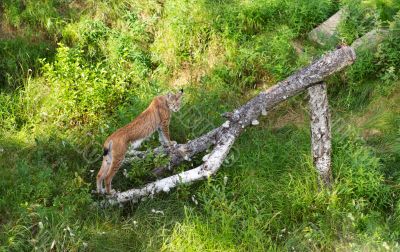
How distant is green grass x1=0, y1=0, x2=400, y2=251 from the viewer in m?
6.55

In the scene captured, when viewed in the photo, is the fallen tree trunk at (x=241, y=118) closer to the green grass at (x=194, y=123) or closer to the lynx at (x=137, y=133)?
the green grass at (x=194, y=123)

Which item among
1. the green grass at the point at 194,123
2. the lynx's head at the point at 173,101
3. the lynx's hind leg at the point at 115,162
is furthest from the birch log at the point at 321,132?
the lynx's hind leg at the point at 115,162

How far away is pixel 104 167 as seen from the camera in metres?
7.25

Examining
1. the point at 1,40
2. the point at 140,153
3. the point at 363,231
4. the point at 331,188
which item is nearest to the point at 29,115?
the point at 1,40

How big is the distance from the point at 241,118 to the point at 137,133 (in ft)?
4.67

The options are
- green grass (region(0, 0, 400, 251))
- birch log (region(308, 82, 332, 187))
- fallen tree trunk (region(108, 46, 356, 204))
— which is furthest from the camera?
birch log (region(308, 82, 332, 187))

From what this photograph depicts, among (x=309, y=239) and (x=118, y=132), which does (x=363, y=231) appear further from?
(x=118, y=132)

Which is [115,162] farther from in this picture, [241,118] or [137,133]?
[241,118]

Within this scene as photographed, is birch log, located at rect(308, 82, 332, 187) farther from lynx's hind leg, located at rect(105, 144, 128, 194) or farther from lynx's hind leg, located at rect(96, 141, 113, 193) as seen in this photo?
lynx's hind leg, located at rect(96, 141, 113, 193)

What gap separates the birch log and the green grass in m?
0.16

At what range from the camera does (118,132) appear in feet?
23.7

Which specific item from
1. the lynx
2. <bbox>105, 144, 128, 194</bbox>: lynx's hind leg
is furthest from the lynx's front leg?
<bbox>105, 144, 128, 194</bbox>: lynx's hind leg

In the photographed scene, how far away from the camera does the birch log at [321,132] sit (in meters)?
6.94

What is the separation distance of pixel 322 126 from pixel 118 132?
262 cm
